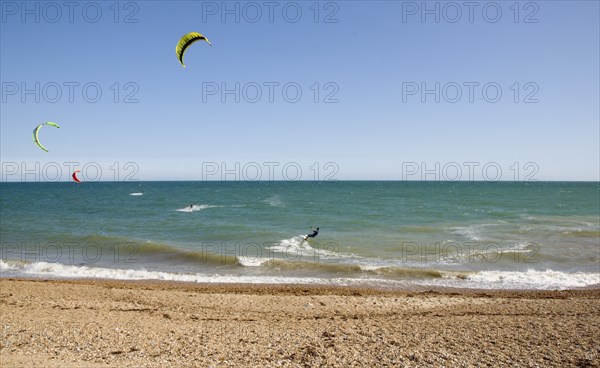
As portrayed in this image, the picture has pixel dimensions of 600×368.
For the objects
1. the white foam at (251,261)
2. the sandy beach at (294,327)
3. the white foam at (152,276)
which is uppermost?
the sandy beach at (294,327)

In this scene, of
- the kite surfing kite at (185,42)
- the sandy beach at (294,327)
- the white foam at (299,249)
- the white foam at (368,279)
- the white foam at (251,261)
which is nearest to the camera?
the sandy beach at (294,327)

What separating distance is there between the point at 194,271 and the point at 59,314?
7.63 meters

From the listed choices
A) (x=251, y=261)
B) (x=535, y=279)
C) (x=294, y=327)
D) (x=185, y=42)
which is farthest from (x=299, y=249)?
(x=185, y=42)

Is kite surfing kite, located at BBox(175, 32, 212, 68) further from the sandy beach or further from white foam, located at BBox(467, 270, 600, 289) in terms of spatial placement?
white foam, located at BBox(467, 270, 600, 289)

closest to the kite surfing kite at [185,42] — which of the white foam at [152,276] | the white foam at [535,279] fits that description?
the white foam at [152,276]

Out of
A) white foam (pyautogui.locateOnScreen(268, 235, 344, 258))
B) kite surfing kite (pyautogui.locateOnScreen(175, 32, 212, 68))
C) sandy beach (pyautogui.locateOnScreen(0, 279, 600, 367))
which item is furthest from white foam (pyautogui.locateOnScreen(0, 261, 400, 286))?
kite surfing kite (pyautogui.locateOnScreen(175, 32, 212, 68))

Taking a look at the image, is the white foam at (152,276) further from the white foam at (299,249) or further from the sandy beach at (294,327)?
the white foam at (299,249)

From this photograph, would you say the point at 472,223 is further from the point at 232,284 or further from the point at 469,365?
the point at 469,365

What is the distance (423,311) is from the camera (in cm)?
1133

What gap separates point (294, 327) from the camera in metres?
9.74

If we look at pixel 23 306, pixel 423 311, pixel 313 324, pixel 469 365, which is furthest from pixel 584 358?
pixel 23 306

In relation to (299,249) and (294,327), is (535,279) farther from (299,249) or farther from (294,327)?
(294,327)

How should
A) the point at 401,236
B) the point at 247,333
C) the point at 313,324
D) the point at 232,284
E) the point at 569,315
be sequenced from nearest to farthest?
1. the point at 247,333
2. the point at 313,324
3. the point at 569,315
4. the point at 232,284
5. the point at 401,236

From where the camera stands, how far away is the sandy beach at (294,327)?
7.64 m
